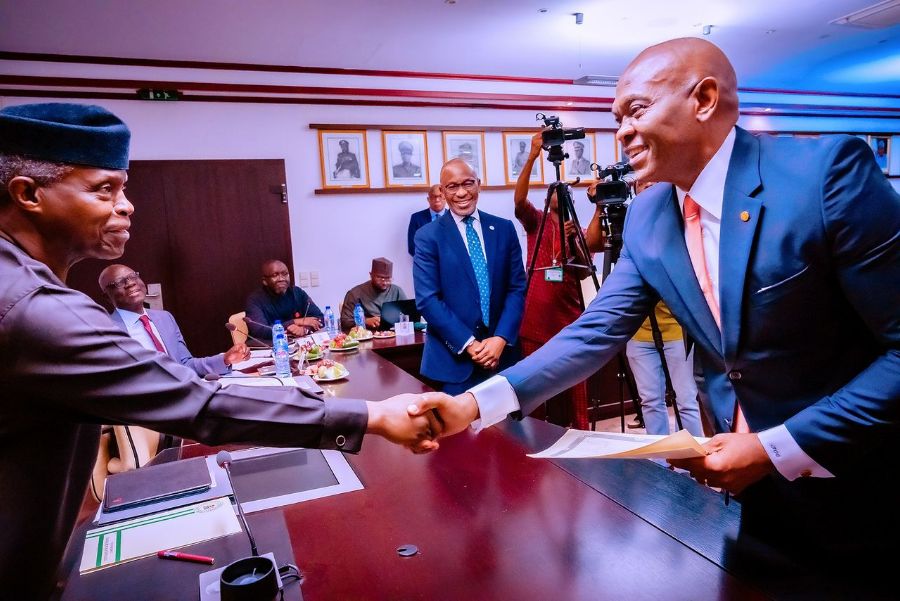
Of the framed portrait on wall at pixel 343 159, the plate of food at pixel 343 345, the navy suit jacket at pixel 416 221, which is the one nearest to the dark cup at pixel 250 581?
the plate of food at pixel 343 345

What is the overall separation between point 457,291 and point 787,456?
1897 mm

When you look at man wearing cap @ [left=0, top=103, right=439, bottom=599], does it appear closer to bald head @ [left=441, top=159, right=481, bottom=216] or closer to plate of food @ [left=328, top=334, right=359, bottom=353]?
bald head @ [left=441, top=159, right=481, bottom=216]

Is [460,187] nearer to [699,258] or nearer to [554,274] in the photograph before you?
[554,274]

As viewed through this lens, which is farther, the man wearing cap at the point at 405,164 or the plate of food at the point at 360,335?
the man wearing cap at the point at 405,164

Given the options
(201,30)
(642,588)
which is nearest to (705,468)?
(642,588)

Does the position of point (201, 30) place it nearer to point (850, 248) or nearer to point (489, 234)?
point (489, 234)

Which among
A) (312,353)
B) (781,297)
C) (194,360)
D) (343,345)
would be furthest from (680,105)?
(194,360)

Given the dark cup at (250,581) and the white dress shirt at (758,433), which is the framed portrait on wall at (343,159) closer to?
the white dress shirt at (758,433)

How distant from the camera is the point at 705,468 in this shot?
1066 millimetres

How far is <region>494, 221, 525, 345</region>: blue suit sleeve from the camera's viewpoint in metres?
2.81

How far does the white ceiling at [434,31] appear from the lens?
12.7 feet

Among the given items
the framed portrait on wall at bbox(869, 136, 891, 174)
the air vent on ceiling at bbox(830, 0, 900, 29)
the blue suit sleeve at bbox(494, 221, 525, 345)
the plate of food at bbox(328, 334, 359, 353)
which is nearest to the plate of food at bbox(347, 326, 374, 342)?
the plate of food at bbox(328, 334, 359, 353)

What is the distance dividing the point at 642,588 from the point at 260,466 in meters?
1.02

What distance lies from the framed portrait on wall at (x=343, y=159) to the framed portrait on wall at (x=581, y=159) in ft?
7.54
